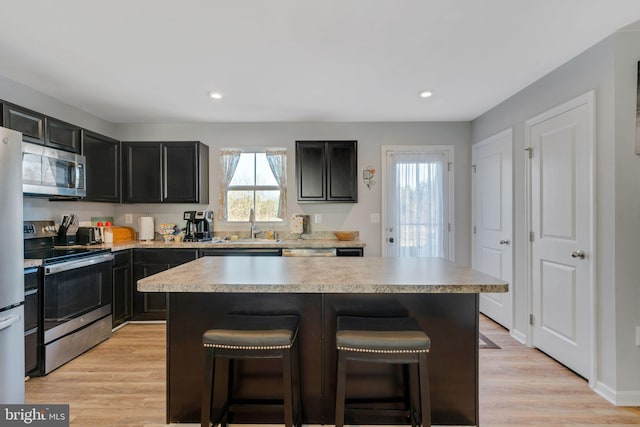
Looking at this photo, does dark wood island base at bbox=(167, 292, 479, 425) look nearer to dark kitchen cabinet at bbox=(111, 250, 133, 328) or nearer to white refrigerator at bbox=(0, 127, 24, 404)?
white refrigerator at bbox=(0, 127, 24, 404)

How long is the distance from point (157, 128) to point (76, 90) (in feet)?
3.75

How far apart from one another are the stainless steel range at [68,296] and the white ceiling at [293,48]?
1.58 meters

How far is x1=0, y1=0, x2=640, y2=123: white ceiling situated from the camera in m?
1.82

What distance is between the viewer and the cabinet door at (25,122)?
2.40m

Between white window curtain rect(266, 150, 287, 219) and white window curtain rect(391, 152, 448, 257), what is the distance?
148 cm

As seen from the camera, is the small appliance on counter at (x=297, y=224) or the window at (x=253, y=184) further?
the window at (x=253, y=184)

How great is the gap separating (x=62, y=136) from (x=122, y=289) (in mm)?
1683

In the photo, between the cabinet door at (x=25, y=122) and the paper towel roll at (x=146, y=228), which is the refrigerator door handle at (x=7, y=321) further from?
the paper towel roll at (x=146, y=228)

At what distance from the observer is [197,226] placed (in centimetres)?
388

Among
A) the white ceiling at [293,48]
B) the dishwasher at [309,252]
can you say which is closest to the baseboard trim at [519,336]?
the dishwasher at [309,252]

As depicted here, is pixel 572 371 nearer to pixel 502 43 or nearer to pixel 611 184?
pixel 611 184

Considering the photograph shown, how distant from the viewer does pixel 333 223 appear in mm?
4152

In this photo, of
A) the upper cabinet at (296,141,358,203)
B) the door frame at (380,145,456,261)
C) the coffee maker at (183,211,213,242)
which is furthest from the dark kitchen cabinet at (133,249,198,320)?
the door frame at (380,145,456,261)

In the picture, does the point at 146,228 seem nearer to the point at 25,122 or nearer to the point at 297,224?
the point at 25,122
